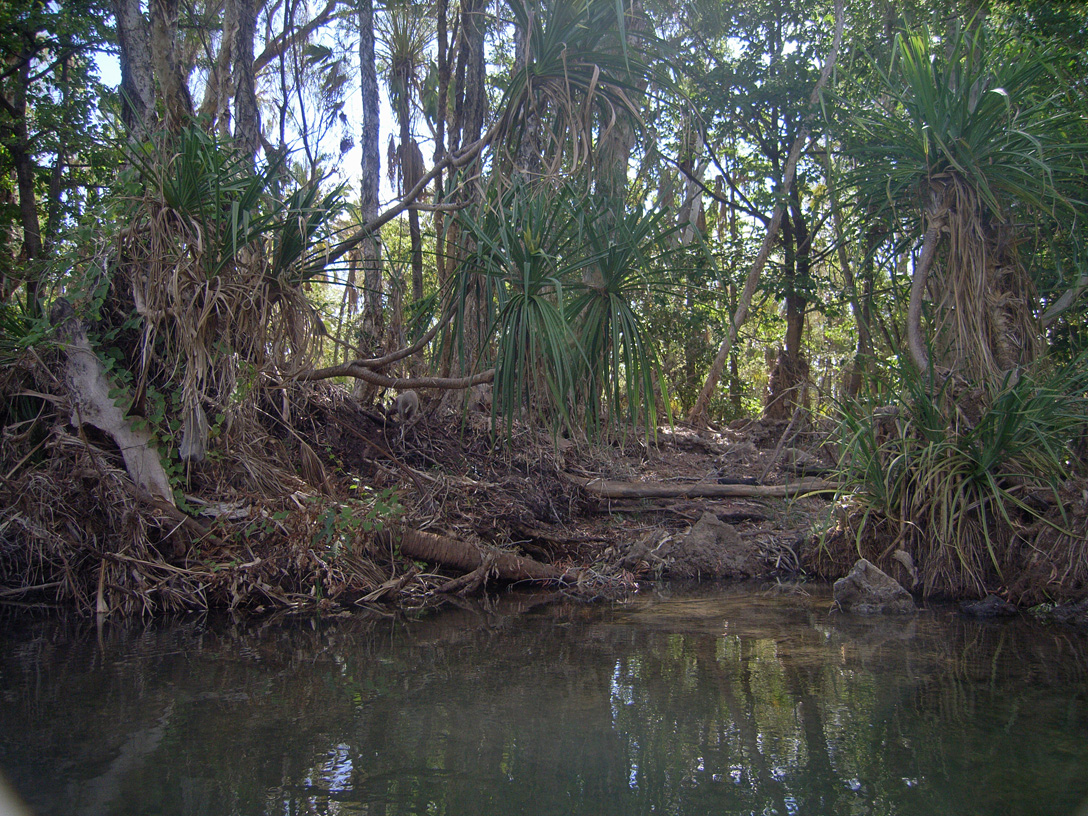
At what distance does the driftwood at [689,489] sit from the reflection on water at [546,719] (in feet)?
8.42

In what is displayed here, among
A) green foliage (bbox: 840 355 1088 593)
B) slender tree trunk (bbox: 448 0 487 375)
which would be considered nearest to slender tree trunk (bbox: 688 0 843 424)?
slender tree trunk (bbox: 448 0 487 375)

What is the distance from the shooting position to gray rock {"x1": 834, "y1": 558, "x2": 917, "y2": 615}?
4.28 metres

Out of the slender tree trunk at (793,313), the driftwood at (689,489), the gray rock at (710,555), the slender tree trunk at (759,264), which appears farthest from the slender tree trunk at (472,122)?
the slender tree trunk at (793,313)

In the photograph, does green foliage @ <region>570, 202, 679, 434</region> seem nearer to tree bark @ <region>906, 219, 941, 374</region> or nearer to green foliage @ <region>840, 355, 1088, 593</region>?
green foliage @ <region>840, 355, 1088, 593</region>

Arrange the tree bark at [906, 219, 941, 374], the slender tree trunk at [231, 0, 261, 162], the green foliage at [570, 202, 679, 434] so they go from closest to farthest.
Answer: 1. the green foliage at [570, 202, 679, 434]
2. the tree bark at [906, 219, 941, 374]
3. the slender tree trunk at [231, 0, 261, 162]

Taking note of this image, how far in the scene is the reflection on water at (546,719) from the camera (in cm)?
188

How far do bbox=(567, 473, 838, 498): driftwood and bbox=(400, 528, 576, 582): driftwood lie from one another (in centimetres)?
131

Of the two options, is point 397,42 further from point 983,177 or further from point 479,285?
point 983,177

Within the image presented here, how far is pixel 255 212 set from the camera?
4.57 metres

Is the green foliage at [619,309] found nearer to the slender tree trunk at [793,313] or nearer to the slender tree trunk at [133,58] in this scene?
the slender tree trunk at [133,58]

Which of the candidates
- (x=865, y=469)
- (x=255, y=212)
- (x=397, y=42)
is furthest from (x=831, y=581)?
(x=397, y=42)

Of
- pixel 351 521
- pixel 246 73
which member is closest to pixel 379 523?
pixel 351 521

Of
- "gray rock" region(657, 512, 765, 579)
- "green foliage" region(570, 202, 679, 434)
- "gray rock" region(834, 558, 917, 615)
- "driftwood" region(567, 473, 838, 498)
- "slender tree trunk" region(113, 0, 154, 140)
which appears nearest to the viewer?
"green foliage" region(570, 202, 679, 434)

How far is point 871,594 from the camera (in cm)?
436
